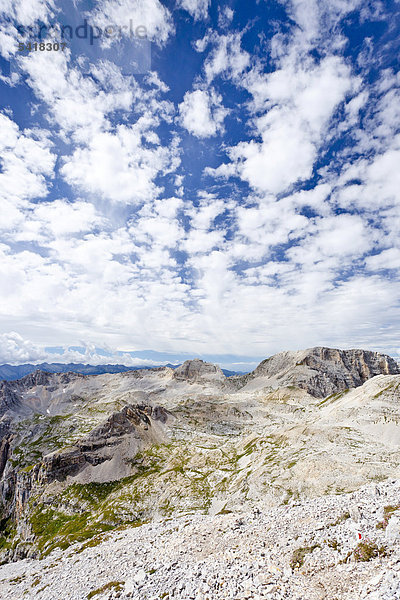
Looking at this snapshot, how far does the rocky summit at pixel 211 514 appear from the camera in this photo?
824 inches

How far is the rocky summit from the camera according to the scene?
2094cm

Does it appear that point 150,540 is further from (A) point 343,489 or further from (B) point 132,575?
(A) point 343,489

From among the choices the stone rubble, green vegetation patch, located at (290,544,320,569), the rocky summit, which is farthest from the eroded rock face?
green vegetation patch, located at (290,544,320,569)

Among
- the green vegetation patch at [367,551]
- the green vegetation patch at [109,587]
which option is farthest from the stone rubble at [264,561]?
the green vegetation patch at [367,551]

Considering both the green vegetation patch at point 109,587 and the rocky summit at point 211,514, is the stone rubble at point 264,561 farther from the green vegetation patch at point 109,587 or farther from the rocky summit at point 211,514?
the rocky summit at point 211,514

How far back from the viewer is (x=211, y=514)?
2441 inches

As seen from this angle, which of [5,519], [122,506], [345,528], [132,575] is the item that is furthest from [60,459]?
[345,528]

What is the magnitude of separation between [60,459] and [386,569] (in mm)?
136602

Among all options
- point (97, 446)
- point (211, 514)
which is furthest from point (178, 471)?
point (97, 446)

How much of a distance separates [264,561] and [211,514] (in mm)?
47487

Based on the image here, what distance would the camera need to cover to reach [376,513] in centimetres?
2469

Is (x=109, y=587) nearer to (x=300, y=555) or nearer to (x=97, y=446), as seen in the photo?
(x=300, y=555)

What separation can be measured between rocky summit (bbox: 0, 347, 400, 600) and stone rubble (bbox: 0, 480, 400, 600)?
0.47 feet

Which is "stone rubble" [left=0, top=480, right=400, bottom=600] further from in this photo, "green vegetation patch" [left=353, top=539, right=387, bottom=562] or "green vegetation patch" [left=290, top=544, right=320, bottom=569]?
"green vegetation patch" [left=353, top=539, right=387, bottom=562]
